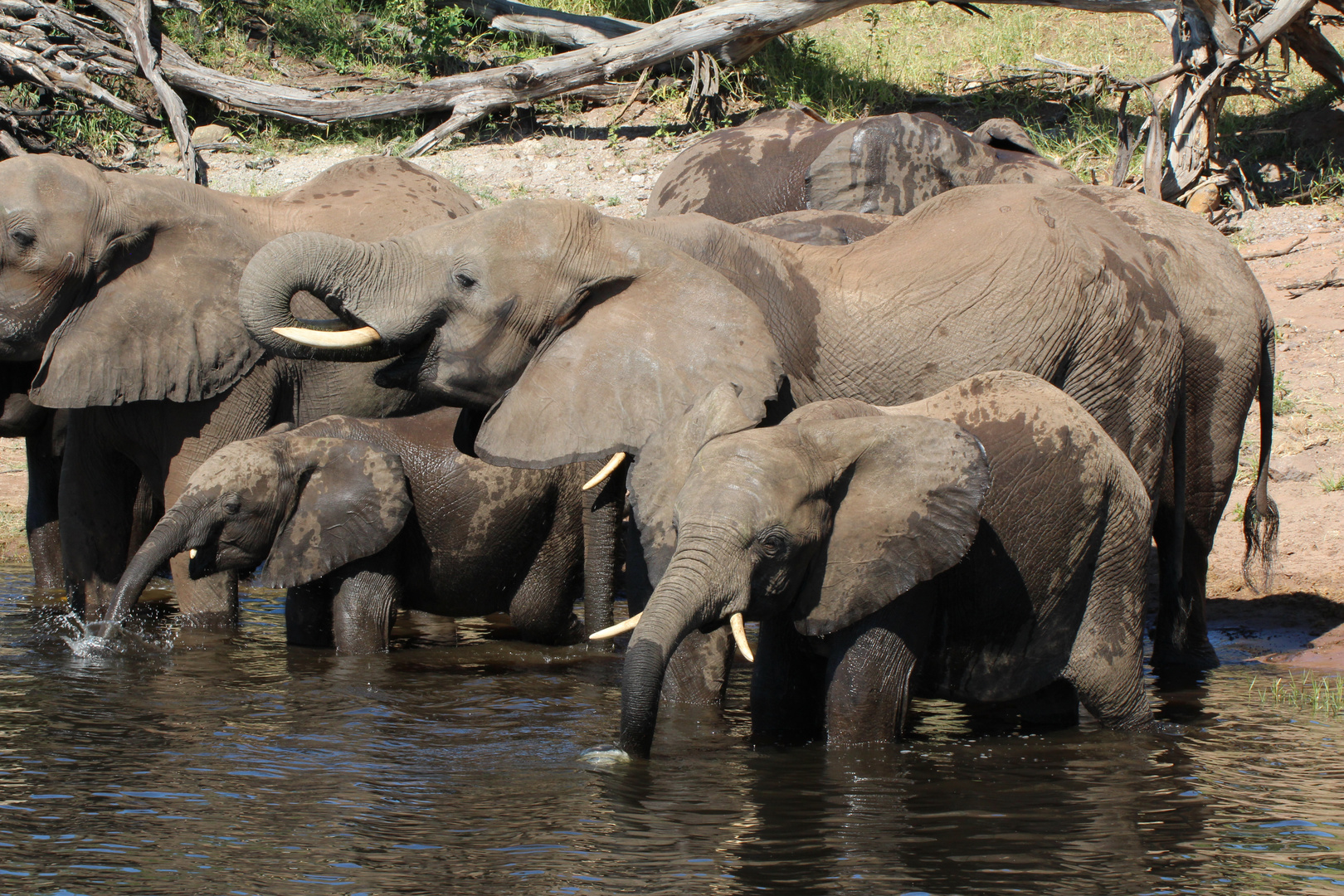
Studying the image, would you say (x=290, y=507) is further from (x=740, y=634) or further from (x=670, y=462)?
(x=740, y=634)

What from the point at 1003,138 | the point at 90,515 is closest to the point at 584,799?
the point at 90,515

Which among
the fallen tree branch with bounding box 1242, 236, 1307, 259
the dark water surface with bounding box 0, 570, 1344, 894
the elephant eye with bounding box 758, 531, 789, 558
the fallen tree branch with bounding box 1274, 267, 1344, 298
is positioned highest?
the fallen tree branch with bounding box 1242, 236, 1307, 259

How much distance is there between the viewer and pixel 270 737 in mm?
5164

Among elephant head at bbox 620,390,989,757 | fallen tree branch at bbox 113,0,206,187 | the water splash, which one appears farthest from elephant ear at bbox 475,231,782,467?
fallen tree branch at bbox 113,0,206,187

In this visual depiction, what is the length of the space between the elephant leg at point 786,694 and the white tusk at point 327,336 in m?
1.42

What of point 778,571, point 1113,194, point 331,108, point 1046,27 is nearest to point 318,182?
point 1113,194

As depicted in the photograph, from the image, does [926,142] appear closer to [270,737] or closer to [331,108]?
[270,737]

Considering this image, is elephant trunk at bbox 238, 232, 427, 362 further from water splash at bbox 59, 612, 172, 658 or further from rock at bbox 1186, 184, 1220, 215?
rock at bbox 1186, 184, 1220, 215

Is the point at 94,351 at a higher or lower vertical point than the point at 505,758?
higher

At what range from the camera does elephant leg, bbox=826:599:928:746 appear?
4602 mm

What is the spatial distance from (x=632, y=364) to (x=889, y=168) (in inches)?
130

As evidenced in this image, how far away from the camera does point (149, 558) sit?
626 centimetres

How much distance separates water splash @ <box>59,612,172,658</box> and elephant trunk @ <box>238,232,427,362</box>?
1964 millimetres

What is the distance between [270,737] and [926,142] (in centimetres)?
430
